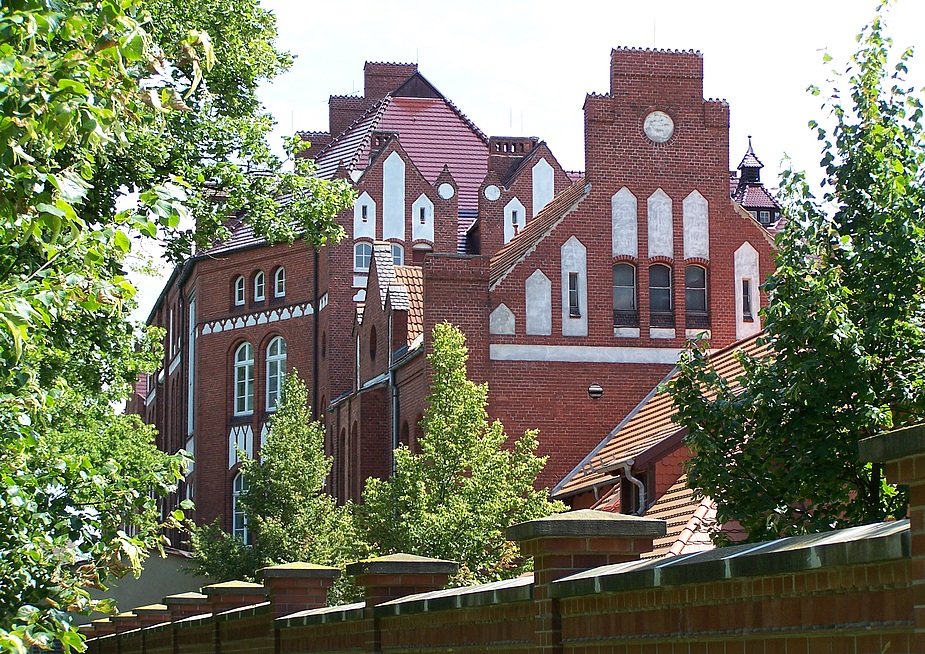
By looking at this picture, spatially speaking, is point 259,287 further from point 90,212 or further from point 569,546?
point 569,546

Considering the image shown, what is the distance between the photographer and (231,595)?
16.2 m

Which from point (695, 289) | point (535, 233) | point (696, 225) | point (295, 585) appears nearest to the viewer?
point (295, 585)

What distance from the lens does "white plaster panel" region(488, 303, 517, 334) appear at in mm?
28281

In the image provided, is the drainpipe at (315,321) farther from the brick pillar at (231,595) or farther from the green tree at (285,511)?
the brick pillar at (231,595)

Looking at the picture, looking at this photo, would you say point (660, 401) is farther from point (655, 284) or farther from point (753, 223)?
point (753, 223)

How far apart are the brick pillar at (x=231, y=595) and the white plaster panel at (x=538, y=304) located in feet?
43.2

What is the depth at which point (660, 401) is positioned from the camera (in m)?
27.8

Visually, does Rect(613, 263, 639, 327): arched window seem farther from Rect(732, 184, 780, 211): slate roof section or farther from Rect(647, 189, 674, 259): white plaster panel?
Rect(732, 184, 780, 211): slate roof section

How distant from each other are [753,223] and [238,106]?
15.4m

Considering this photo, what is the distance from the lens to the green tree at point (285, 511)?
34.4 m

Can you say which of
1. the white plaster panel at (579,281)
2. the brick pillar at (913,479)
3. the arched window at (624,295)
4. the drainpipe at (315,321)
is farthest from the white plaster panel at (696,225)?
the brick pillar at (913,479)

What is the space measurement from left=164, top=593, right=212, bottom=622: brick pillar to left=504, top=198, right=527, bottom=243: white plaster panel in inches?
1186

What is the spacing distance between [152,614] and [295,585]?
8751 mm

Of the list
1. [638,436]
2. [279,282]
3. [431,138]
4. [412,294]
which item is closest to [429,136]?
[431,138]
